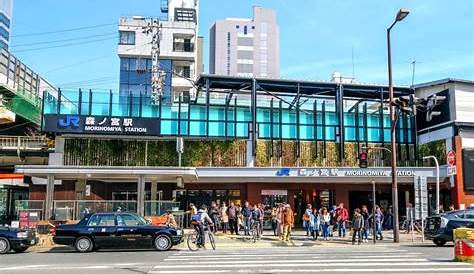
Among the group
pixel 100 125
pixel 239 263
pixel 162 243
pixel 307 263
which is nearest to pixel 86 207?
pixel 162 243

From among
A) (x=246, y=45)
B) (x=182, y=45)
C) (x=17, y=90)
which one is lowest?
(x=17, y=90)

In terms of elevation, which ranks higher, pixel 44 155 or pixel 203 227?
pixel 44 155

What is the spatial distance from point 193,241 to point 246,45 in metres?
104

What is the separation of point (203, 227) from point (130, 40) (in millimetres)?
52111

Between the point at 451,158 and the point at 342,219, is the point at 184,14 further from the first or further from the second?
the point at 342,219

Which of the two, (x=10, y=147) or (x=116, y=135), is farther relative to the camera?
(x=10, y=147)

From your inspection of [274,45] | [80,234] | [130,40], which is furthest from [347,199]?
[274,45]

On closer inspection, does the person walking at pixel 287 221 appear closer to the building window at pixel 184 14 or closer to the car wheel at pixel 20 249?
the car wheel at pixel 20 249

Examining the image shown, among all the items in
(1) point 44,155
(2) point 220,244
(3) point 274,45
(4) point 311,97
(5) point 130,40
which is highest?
(3) point 274,45

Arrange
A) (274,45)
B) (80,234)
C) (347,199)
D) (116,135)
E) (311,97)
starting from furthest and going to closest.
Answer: (274,45)
(311,97)
(347,199)
(116,135)
(80,234)

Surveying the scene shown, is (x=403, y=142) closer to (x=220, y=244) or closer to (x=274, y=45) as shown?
(x=220, y=244)

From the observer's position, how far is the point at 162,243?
21.0 metres

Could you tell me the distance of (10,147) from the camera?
39094 millimetres

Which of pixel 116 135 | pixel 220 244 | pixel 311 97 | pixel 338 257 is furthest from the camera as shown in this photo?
pixel 311 97
